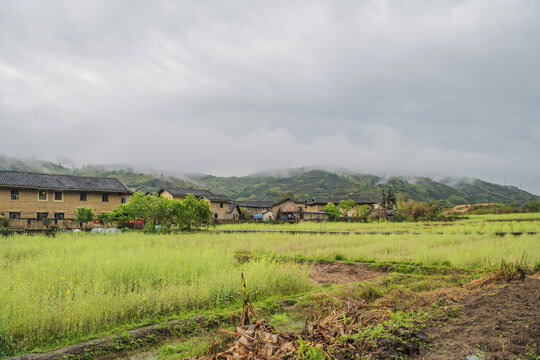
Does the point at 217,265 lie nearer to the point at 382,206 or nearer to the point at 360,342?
the point at 360,342

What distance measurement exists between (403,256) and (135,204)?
807 inches

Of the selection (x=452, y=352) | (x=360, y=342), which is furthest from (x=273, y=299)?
(x=452, y=352)

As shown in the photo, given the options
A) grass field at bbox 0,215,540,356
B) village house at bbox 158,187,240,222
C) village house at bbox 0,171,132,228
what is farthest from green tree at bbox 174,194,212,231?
village house at bbox 158,187,240,222

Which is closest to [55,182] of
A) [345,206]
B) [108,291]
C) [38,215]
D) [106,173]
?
[38,215]

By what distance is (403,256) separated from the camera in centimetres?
1227

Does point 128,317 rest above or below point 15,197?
below

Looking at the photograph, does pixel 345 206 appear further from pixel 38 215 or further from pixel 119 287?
pixel 119 287

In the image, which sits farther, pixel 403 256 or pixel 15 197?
pixel 15 197

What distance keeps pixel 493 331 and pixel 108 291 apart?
6038mm

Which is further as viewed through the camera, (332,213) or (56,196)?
(332,213)

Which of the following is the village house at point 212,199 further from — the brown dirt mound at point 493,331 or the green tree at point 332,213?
the brown dirt mound at point 493,331

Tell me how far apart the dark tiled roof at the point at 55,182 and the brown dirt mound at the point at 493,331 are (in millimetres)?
37574

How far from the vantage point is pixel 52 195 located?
3359cm

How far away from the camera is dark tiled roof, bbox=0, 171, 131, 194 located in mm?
32031
